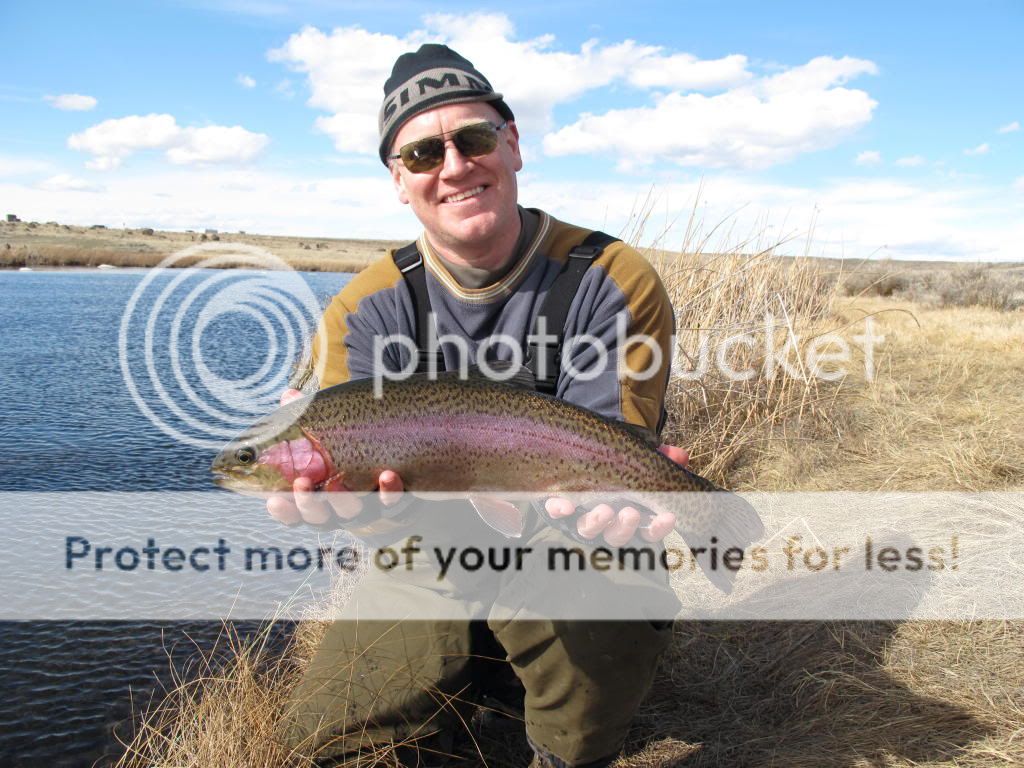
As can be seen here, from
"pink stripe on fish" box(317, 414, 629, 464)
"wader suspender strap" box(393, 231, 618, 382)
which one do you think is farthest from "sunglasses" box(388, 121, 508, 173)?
"pink stripe on fish" box(317, 414, 629, 464)

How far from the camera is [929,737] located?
3.26 meters

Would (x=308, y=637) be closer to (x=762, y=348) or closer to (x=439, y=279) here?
(x=439, y=279)

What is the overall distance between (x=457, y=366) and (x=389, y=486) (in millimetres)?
850

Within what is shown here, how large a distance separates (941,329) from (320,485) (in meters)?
13.9

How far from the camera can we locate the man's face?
352cm

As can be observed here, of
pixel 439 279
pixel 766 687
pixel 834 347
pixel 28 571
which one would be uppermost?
pixel 439 279

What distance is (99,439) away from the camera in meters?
10.6

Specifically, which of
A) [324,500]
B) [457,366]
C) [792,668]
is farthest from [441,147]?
[792,668]

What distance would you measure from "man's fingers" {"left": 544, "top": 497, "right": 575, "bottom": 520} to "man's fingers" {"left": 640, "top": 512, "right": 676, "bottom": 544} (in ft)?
1.08

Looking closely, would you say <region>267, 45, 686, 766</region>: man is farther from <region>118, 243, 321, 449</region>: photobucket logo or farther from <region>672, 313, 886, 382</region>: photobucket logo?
<region>118, 243, 321, 449</region>: photobucket logo

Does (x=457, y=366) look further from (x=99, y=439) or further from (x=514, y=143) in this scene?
(x=99, y=439)

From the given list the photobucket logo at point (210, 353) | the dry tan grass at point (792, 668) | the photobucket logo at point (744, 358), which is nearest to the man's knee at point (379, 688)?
the dry tan grass at point (792, 668)

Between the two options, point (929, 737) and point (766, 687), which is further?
point (766, 687)

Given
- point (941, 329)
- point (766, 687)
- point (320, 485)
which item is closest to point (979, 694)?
point (766, 687)
